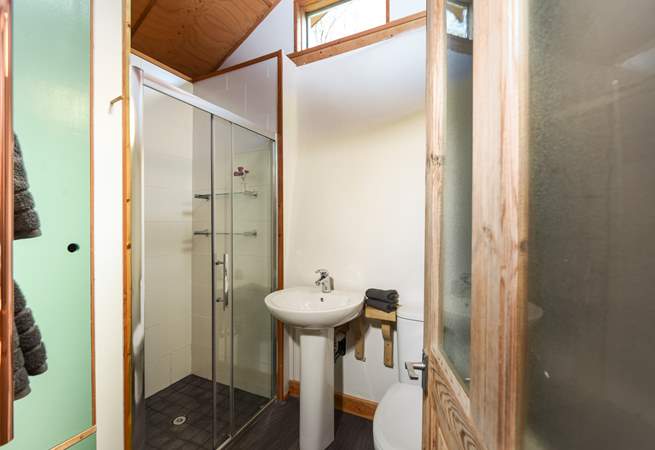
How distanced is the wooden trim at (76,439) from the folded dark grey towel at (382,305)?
1.31m

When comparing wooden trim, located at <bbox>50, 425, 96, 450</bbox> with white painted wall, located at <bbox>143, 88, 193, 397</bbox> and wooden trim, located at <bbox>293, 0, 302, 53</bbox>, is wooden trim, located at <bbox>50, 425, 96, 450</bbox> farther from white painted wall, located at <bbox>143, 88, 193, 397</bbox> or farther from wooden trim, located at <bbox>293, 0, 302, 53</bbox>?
wooden trim, located at <bbox>293, 0, 302, 53</bbox>

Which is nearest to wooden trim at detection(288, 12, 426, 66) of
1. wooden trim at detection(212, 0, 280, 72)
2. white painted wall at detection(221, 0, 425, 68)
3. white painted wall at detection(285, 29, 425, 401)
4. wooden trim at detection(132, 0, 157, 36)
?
white painted wall at detection(285, 29, 425, 401)

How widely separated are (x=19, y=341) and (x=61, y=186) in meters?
0.58

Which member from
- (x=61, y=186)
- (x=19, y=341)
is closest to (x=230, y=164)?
(x=61, y=186)

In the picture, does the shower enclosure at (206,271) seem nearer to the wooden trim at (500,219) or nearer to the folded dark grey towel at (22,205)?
the folded dark grey towel at (22,205)

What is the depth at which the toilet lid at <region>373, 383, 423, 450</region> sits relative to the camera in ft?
3.46

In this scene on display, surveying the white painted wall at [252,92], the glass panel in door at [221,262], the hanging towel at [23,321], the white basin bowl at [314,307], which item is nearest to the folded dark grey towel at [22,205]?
the hanging towel at [23,321]

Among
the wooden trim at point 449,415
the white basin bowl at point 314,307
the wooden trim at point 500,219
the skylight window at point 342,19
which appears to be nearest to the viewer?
the wooden trim at point 500,219

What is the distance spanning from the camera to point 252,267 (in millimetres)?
1974

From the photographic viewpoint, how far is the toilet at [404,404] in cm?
107

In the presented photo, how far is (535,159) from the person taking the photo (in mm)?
A: 363

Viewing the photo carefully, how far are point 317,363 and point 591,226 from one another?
4.86 ft

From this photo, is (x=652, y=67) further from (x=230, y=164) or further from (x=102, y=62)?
(x=230, y=164)

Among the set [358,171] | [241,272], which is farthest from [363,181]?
[241,272]
